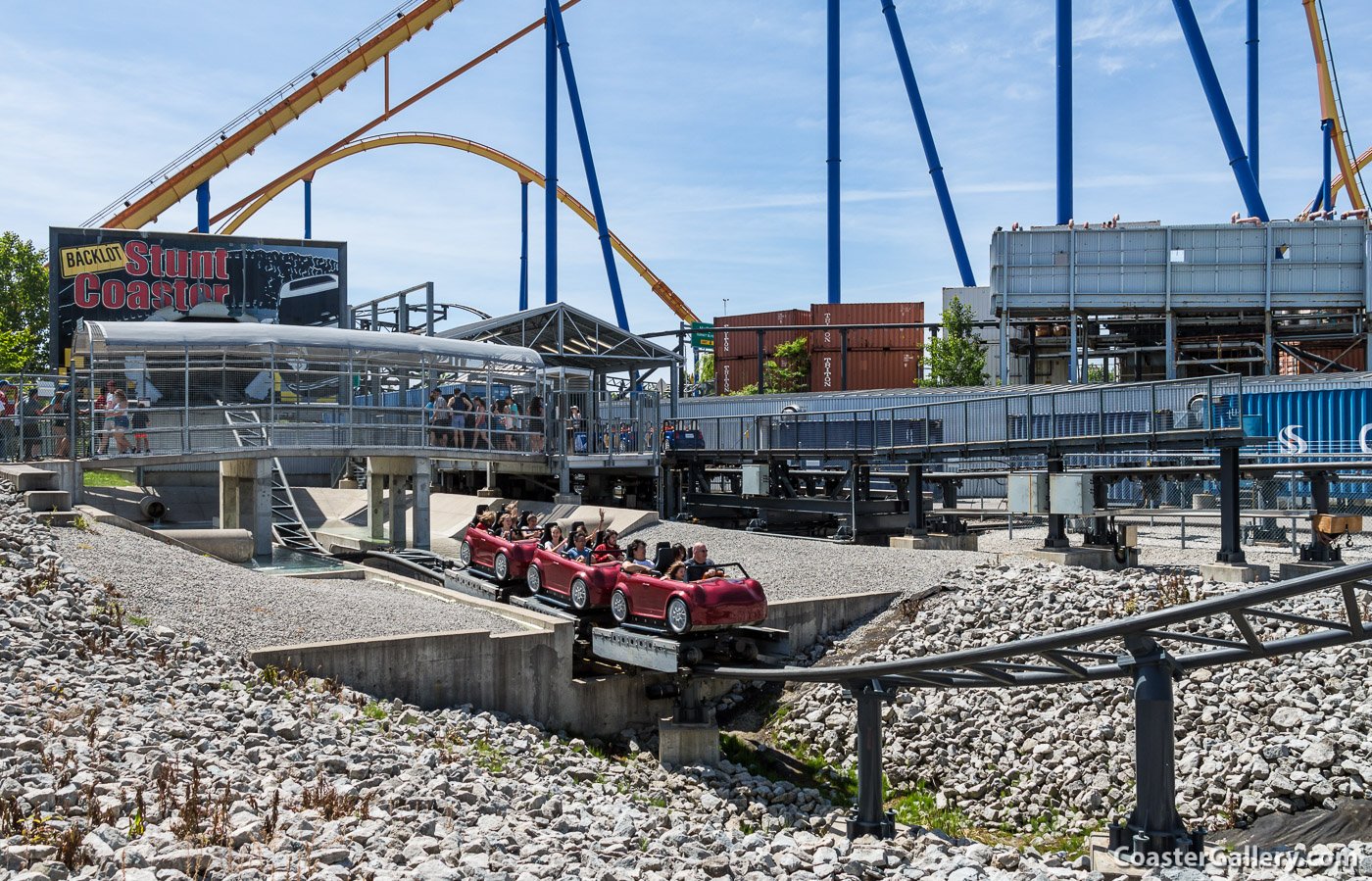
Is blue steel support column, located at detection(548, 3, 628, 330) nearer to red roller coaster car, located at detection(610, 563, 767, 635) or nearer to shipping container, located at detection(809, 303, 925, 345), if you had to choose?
shipping container, located at detection(809, 303, 925, 345)

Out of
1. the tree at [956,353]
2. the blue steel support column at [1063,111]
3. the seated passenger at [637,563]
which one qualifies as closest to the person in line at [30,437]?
the seated passenger at [637,563]

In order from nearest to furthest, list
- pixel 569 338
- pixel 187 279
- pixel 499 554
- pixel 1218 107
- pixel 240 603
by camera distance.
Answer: pixel 240 603, pixel 499 554, pixel 187 279, pixel 569 338, pixel 1218 107

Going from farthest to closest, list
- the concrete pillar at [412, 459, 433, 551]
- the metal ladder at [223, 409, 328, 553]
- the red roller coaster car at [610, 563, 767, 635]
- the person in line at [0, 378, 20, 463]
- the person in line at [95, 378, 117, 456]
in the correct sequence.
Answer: the concrete pillar at [412, 459, 433, 551] → the metal ladder at [223, 409, 328, 553] → the person in line at [0, 378, 20, 463] → the person in line at [95, 378, 117, 456] → the red roller coaster car at [610, 563, 767, 635]

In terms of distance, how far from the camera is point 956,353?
135ft

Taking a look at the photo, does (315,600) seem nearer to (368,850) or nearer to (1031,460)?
(368,850)

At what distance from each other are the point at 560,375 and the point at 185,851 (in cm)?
Result: 2070

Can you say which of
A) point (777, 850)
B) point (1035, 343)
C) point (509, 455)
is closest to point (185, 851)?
point (777, 850)

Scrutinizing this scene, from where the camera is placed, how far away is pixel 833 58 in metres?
44.5

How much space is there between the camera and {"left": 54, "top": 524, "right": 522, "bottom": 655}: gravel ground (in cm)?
1251

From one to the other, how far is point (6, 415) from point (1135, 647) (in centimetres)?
2152

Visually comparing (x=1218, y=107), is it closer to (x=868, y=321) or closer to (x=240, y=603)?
(x=868, y=321)

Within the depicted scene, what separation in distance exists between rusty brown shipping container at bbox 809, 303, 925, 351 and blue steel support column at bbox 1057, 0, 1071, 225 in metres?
10.3

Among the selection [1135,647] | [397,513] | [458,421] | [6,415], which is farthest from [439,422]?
[1135,647]

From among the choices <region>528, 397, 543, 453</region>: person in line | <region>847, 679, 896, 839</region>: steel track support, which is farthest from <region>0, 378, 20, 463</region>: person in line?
<region>847, 679, 896, 839</region>: steel track support
